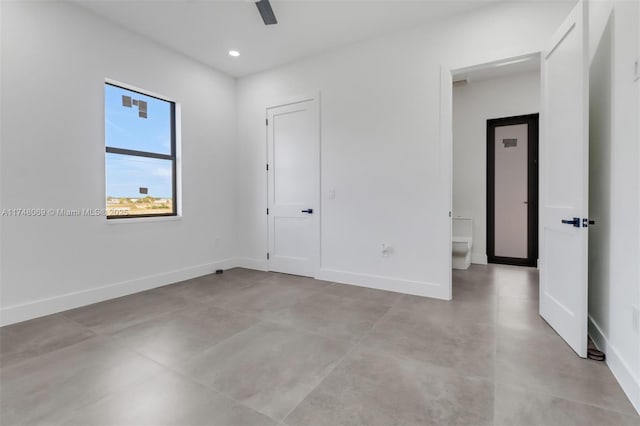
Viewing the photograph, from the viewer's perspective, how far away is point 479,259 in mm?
5043

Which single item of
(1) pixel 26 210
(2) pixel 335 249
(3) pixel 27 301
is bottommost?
(3) pixel 27 301

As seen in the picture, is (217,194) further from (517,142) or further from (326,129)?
(517,142)

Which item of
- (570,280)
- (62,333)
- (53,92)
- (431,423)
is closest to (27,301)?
(62,333)

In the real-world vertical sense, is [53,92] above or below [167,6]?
below

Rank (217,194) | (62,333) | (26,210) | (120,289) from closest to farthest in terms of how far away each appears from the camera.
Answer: (62,333) < (26,210) < (120,289) < (217,194)

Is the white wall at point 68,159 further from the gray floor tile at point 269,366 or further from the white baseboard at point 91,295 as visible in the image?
the gray floor tile at point 269,366

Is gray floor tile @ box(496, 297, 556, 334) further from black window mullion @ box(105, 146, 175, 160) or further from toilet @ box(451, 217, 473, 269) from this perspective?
black window mullion @ box(105, 146, 175, 160)

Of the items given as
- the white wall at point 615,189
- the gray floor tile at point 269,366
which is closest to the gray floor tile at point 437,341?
the gray floor tile at point 269,366

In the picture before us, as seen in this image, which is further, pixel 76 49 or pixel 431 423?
pixel 76 49

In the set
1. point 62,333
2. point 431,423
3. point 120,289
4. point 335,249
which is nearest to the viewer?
point 431,423

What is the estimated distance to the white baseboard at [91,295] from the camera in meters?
2.64

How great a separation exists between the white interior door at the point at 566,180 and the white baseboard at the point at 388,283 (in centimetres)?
91

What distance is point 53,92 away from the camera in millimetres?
2867

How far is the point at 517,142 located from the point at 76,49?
5.92 meters
